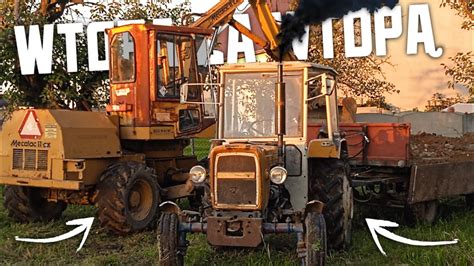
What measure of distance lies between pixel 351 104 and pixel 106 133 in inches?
176

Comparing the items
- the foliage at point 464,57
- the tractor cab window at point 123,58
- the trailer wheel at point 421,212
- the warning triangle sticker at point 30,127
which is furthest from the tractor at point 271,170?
the foliage at point 464,57

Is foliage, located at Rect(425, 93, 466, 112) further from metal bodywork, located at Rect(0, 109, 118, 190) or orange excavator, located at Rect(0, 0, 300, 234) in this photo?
metal bodywork, located at Rect(0, 109, 118, 190)

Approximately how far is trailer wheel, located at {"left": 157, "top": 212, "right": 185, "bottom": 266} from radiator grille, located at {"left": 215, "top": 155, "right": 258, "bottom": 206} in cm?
51

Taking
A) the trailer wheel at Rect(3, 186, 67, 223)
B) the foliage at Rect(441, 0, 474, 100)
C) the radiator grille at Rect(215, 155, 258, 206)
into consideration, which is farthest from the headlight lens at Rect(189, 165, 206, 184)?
the foliage at Rect(441, 0, 474, 100)

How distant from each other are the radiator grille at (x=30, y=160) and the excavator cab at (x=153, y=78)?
4.18 ft

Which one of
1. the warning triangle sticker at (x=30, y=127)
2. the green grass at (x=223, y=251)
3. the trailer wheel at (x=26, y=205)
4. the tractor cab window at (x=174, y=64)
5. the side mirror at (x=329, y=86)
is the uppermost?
the tractor cab window at (x=174, y=64)

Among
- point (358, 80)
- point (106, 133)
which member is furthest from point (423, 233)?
point (358, 80)

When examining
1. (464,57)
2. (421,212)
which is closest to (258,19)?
(421,212)

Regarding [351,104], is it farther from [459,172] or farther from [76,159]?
[76,159]

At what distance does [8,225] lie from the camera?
1032 centimetres

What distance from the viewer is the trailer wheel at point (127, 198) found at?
9.37 m

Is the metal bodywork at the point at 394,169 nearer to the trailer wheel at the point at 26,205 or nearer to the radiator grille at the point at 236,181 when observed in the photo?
the radiator grille at the point at 236,181

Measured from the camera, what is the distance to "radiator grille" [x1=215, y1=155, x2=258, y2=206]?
22.8ft

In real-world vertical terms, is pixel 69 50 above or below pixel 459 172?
above
